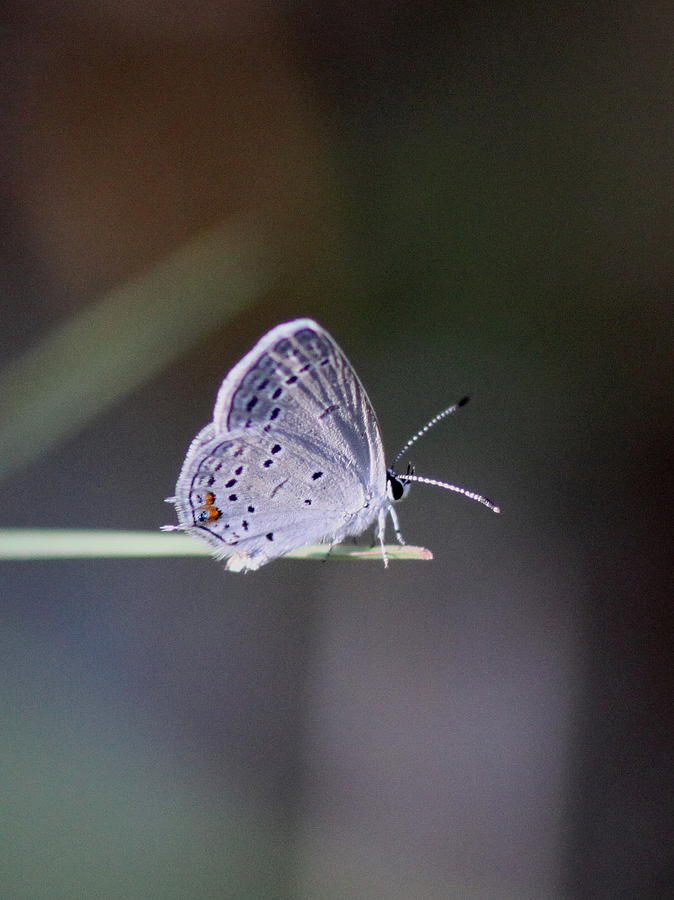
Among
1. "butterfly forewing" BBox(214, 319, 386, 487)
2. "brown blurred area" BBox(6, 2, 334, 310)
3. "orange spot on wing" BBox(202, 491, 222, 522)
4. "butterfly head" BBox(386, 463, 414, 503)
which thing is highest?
"brown blurred area" BBox(6, 2, 334, 310)

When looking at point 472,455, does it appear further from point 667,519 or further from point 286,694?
point 286,694

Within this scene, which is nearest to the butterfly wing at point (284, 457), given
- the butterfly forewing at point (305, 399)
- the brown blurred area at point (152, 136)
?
the butterfly forewing at point (305, 399)

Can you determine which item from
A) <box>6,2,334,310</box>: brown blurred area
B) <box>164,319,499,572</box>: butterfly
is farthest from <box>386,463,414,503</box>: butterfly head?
<box>6,2,334,310</box>: brown blurred area

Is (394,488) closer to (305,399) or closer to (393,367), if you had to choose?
(305,399)

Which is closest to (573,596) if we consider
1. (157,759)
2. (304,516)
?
(304,516)

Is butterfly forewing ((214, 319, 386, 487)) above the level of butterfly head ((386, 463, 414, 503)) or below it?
above

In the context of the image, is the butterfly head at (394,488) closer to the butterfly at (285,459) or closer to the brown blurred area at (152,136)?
the butterfly at (285,459)

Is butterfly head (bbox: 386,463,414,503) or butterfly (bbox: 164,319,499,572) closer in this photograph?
butterfly (bbox: 164,319,499,572)

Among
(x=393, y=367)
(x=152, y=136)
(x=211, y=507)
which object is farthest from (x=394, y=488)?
(x=152, y=136)

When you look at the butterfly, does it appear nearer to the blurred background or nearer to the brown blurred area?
the blurred background
